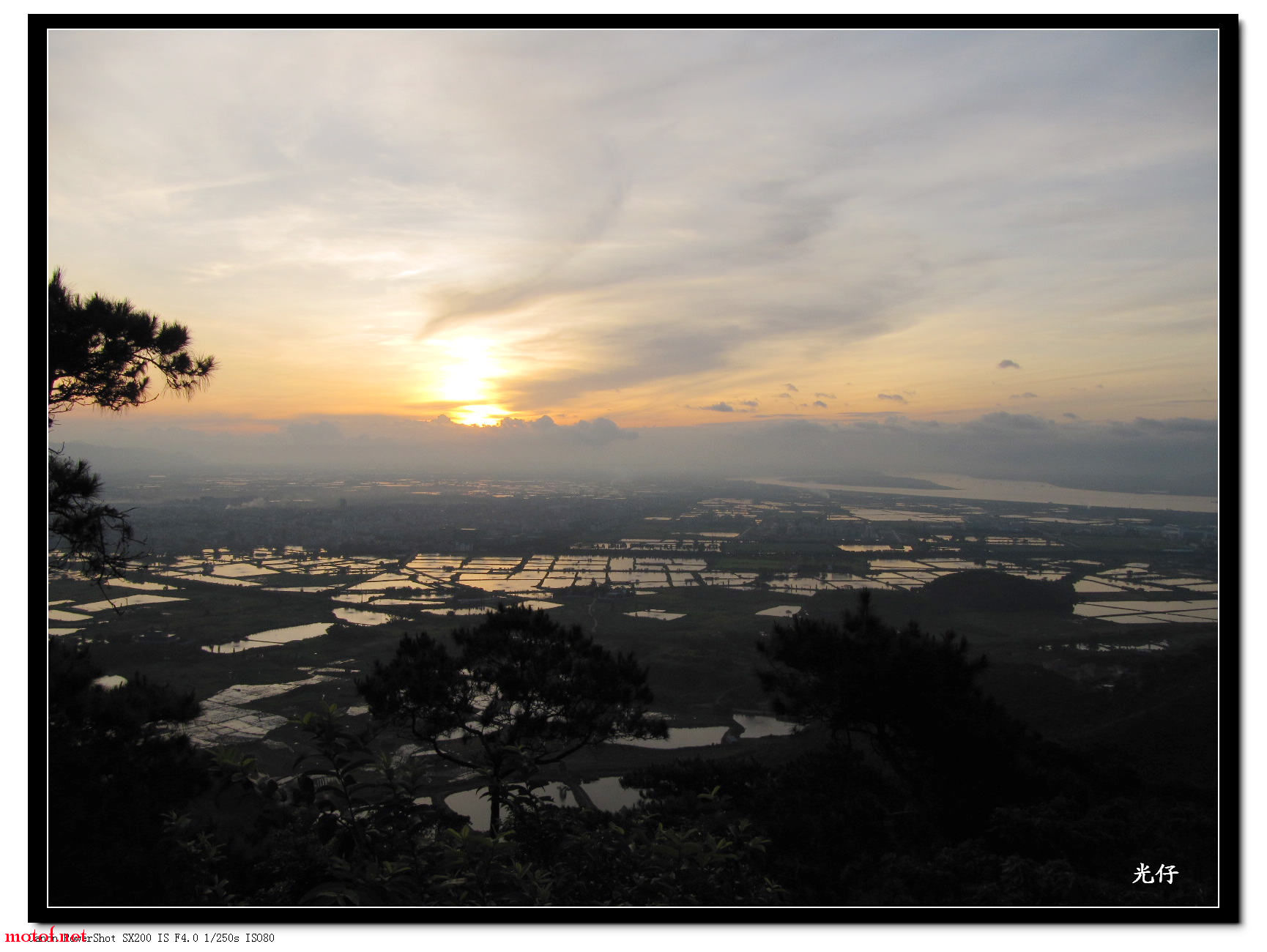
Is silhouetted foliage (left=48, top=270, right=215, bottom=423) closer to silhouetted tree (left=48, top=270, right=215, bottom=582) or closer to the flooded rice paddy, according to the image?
silhouetted tree (left=48, top=270, right=215, bottom=582)

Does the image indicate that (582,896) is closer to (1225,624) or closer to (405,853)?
(405,853)

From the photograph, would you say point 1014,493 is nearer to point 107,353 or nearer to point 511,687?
point 511,687

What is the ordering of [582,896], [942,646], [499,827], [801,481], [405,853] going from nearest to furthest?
[405,853] < [582,896] < [499,827] < [942,646] < [801,481]

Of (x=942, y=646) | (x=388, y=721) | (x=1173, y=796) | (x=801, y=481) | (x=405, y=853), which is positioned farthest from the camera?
(x=801, y=481)

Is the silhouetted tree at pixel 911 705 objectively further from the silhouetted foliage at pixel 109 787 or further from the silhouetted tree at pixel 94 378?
the silhouetted tree at pixel 94 378

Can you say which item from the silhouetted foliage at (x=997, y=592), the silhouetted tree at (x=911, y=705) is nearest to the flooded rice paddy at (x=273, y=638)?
the silhouetted tree at (x=911, y=705)

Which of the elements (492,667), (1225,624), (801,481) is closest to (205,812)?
(492,667)
